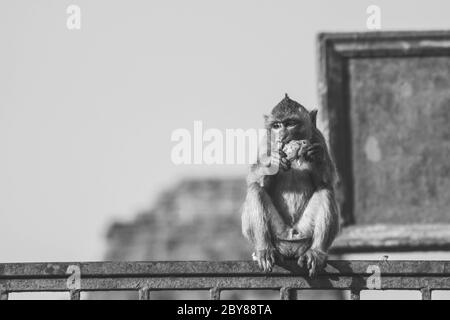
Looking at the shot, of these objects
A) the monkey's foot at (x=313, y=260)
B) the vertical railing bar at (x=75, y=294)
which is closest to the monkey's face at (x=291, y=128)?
the monkey's foot at (x=313, y=260)

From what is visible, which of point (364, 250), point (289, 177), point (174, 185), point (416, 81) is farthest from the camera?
point (174, 185)

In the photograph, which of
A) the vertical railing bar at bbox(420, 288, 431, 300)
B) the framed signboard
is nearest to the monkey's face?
the vertical railing bar at bbox(420, 288, 431, 300)

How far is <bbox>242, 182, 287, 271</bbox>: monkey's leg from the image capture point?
17375mm

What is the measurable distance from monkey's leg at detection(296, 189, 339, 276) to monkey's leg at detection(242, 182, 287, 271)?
0.22 meters

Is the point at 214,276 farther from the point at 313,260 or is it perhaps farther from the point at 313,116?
the point at 313,116

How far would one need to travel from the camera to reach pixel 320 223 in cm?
1748

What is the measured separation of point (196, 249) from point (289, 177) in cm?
2707

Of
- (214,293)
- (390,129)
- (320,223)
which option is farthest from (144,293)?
(390,129)

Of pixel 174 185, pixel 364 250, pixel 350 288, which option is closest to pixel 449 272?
pixel 350 288

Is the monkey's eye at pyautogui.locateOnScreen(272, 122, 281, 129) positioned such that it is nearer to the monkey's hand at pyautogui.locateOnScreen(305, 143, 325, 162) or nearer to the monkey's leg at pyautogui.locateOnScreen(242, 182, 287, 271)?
the monkey's hand at pyautogui.locateOnScreen(305, 143, 325, 162)

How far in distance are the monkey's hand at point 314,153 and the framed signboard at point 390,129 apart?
11.9 m

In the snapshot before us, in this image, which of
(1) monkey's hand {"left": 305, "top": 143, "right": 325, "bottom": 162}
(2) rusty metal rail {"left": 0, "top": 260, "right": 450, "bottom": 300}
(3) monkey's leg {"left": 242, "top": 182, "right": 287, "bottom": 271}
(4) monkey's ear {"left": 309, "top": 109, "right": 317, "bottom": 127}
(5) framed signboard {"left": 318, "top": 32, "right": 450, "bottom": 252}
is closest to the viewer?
(2) rusty metal rail {"left": 0, "top": 260, "right": 450, "bottom": 300}
